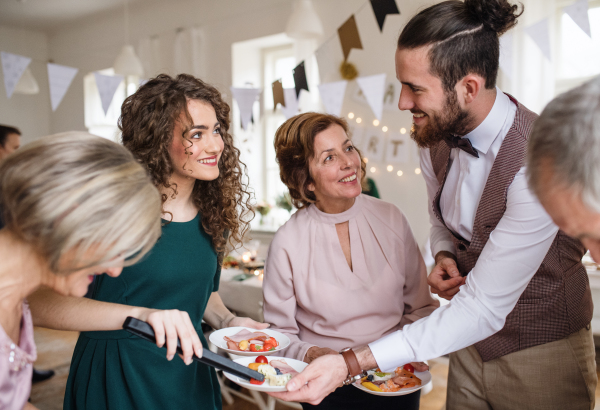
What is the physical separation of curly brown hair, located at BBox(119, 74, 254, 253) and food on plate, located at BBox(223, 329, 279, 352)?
287 millimetres

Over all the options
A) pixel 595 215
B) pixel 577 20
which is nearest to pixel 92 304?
pixel 595 215

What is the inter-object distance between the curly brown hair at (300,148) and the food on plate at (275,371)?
0.61 metres

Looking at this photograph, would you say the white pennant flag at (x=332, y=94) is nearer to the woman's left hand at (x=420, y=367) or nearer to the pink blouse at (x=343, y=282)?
the pink blouse at (x=343, y=282)

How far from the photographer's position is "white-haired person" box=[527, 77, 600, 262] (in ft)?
1.95

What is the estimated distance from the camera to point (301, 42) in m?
5.17

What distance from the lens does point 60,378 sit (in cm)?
351

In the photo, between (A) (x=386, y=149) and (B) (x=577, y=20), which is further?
(A) (x=386, y=149)

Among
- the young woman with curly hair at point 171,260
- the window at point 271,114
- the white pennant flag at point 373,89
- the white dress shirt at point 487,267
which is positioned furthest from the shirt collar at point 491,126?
the window at point 271,114

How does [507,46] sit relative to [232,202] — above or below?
above

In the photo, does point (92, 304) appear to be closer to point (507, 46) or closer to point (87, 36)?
point (507, 46)

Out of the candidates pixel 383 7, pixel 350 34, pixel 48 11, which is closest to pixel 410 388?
pixel 383 7

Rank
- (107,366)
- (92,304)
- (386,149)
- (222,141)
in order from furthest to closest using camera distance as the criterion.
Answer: (386,149)
(222,141)
(107,366)
(92,304)

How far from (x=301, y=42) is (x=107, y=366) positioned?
14.8 ft

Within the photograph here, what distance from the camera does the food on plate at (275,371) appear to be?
114 cm
